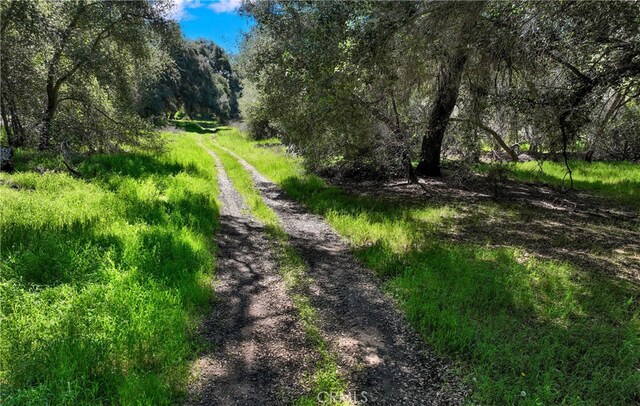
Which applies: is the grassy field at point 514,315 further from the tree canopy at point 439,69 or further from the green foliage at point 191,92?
the green foliage at point 191,92


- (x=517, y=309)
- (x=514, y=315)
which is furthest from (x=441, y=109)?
(x=514, y=315)

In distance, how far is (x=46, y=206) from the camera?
7301 mm

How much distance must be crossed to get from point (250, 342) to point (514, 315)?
3.63 meters

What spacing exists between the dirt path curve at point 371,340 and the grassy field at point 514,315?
0.23 meters

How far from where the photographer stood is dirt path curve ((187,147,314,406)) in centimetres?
366

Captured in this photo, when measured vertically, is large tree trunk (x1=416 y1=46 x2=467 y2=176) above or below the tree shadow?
above

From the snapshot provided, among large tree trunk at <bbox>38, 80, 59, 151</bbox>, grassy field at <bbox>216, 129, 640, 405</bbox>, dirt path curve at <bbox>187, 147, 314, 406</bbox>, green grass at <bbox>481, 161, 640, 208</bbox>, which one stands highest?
large tree trunk at <bbox>38, 80, 59, 151</bbox>

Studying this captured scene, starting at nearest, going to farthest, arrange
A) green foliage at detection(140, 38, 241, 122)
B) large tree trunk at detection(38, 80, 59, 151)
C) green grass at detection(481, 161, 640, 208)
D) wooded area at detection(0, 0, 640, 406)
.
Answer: wooded area at detection(0, 0, 640, 406)
large tree trunk at detection(38, 80, 59, 151)
green grass at detection(481, 161, 640, 208)
green foliage at detection(140, 38, 241, 122)

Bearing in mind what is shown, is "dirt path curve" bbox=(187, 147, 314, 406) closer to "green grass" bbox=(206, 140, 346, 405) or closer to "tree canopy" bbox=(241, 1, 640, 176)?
"green grass" bbox=(206, 140, 346, 405)

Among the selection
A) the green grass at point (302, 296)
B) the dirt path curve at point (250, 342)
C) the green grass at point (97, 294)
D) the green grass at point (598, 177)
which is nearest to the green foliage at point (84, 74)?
the green grass at point (97, 294)

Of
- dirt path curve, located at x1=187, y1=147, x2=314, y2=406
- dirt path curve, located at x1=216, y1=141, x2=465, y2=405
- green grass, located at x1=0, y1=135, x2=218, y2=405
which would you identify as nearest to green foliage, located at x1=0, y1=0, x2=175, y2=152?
green grass, located at x1=0, y1=135, x2=218, y2=405

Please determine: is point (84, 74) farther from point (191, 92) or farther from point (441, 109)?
point (191, 92)

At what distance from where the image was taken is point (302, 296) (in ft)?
18.5

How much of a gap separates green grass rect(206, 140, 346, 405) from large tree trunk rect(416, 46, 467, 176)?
5.93 m
